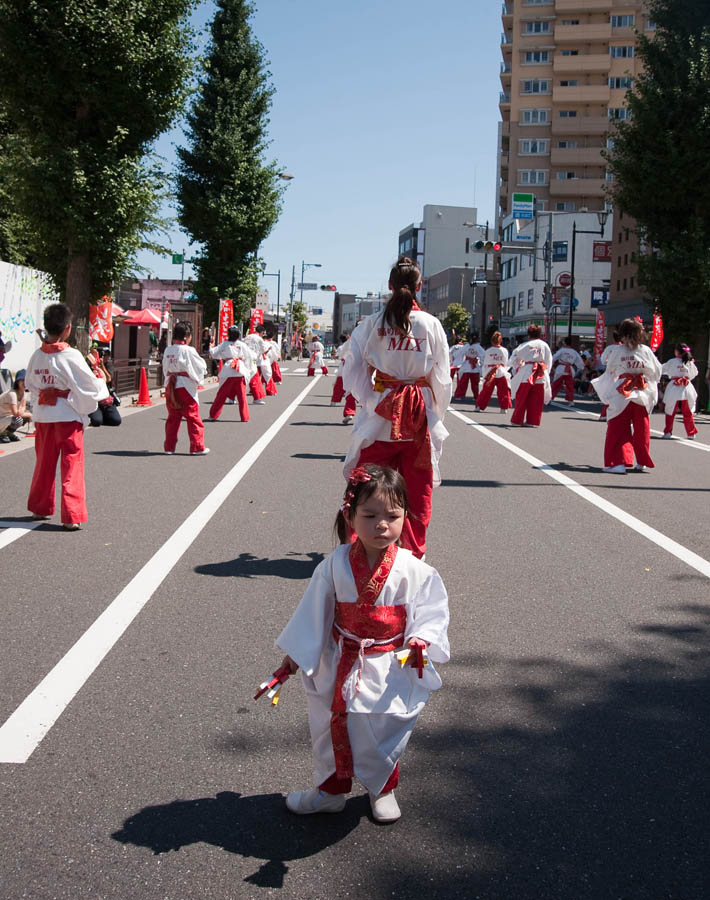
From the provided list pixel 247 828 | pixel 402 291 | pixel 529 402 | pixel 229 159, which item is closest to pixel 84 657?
pixel 247 828

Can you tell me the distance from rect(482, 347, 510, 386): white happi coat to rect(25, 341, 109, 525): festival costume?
14933 millimetres

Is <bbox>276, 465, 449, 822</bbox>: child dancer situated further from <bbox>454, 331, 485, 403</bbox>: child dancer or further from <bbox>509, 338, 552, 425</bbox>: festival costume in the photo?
<bbox>454, 331, 485, 403</bbox>: child dancer

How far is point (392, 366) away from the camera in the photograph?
5902mm

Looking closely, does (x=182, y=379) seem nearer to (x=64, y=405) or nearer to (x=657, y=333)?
(x=64, y=405)

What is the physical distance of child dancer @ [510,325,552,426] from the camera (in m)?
17.5

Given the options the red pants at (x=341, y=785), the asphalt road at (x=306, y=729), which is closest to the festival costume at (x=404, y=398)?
the asphalt road at (x=306, y=729)

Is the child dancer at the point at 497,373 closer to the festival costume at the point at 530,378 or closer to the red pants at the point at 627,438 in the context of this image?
the festival costume at the point at 530,378

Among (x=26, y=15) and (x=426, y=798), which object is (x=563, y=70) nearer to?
(x=26, y=15)

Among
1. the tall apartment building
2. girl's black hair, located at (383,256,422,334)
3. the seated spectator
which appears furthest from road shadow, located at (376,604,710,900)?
the tall apartment building

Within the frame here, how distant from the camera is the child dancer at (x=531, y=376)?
689 inches

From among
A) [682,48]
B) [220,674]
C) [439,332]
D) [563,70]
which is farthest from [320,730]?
[563,70]

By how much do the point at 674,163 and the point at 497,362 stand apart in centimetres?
924

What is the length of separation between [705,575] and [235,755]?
3.93 m

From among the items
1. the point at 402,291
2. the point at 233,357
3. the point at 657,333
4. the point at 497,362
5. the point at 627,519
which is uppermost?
the point at 657,333
